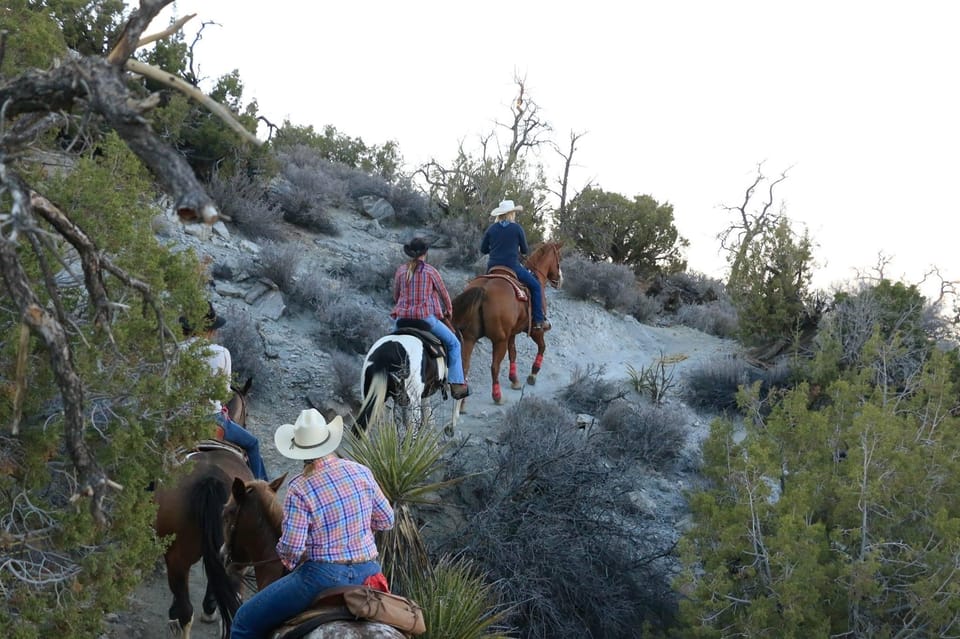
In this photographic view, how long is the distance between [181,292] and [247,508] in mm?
1745

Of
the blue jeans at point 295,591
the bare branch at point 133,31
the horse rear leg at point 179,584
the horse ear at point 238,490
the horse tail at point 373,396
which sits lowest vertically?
the horse rear leg at point 179,584

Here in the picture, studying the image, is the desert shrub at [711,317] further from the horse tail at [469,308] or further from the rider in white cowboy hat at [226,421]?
the rider in white cowboy hat at [226,421]

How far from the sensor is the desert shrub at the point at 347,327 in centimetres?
1443

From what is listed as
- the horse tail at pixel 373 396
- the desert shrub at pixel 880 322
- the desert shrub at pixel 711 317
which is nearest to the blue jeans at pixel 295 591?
the horse tail at pixel 373 396

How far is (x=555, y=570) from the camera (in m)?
8.44

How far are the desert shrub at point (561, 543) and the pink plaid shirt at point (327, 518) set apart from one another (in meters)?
2.72

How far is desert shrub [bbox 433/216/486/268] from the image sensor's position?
1973cm

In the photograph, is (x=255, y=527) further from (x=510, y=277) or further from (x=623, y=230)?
(x=623, y=230)

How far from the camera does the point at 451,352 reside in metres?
10.8

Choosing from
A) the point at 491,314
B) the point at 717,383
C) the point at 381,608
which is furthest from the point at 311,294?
the point at 381,608

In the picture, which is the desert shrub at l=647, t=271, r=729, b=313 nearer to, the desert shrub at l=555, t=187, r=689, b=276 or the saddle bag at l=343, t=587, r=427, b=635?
the desert shrub at l=555, t=187, r=689, b=276

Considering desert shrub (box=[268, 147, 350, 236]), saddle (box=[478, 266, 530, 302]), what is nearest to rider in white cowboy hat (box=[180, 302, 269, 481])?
saddle (box=[478, 266, 530, 302])

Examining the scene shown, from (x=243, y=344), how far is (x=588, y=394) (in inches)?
221

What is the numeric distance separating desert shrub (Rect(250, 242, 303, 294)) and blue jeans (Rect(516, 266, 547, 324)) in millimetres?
4208
